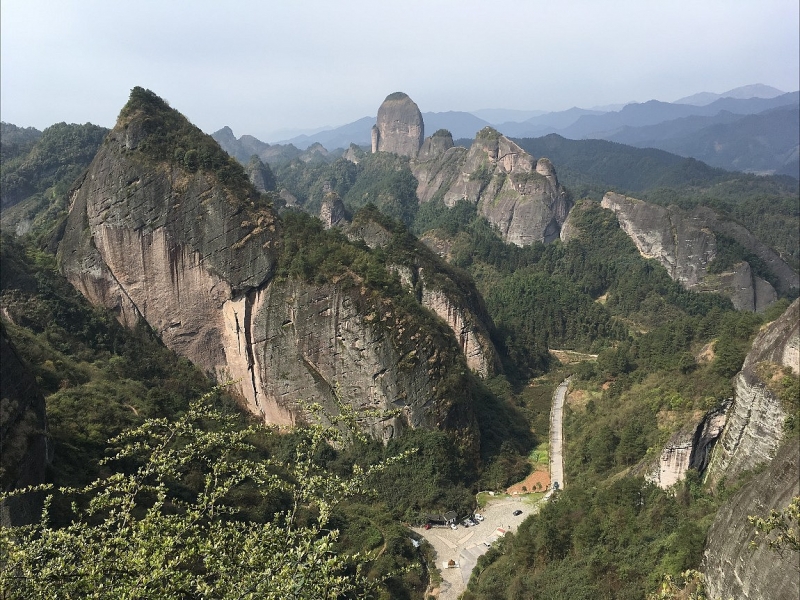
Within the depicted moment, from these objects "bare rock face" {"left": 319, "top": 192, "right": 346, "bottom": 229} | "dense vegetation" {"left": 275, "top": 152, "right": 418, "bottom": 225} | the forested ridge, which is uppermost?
"dense vegetation" {"left": 275, "top": 152, "right": 418, "bottom": 225}

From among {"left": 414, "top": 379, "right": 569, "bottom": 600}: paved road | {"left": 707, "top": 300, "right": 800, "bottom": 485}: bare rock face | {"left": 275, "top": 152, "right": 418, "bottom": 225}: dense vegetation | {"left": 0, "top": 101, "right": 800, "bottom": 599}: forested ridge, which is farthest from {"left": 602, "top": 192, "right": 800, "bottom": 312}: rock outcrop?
{"left": 707, "top": 300, "right": 800, "bottom": 485}: bare rock face

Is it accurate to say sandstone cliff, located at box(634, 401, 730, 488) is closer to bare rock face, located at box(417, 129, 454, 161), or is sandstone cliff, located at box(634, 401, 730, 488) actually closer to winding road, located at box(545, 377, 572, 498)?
winding road, located at box(545, 377, 572, 498)

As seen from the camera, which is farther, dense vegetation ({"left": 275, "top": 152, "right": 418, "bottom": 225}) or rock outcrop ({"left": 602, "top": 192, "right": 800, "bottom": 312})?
dense vegetation ({"left": 275, "top": 152, "right": 418, "bottom": 225})

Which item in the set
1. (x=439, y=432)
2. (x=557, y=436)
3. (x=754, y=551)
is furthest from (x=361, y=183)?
(x=754, y=551)

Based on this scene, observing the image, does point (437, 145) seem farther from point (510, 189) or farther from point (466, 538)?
point (466, 538)

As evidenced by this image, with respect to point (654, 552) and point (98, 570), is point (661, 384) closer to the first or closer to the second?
point (654, 552)

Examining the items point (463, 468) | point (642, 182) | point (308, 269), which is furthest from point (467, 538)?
point (642, 182)
